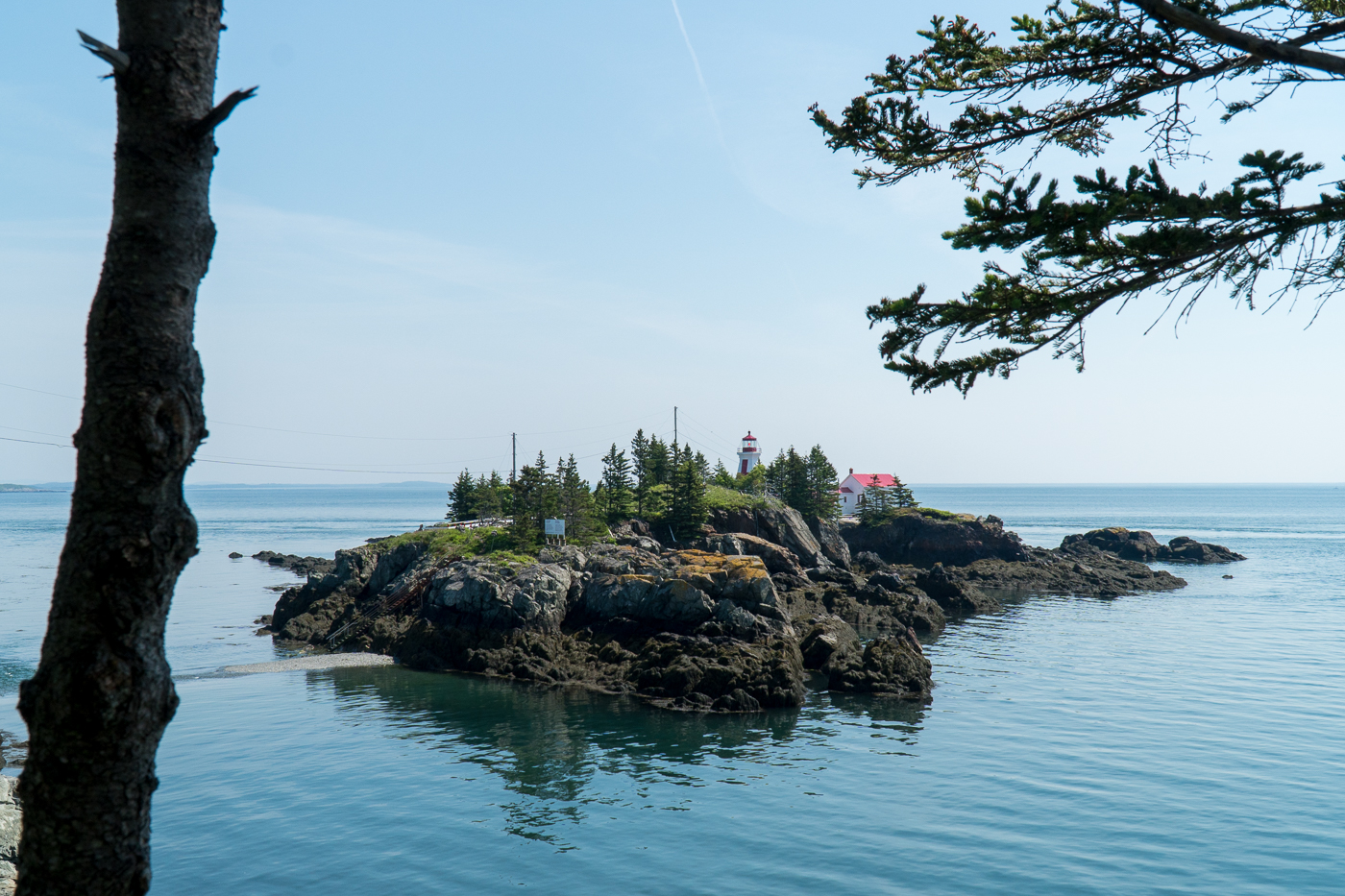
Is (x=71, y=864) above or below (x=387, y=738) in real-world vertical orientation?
above

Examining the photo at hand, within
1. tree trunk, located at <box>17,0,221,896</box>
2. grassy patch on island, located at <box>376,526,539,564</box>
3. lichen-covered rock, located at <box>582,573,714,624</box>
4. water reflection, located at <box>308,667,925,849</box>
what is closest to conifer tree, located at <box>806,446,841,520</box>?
grassy patch on island, located at <box>376,526,539,564</box>

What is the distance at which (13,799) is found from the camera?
14.3m

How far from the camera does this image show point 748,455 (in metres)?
85.1

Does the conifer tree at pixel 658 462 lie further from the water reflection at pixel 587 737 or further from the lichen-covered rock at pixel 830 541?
the water reflection at pixel 587 737

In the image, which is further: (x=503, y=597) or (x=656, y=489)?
(x=656, y=489)

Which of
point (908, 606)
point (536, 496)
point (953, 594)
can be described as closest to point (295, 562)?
point (536, 496)

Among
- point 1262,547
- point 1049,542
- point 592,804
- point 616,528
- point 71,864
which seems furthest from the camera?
point 1049,542

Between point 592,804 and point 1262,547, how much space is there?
108425mm

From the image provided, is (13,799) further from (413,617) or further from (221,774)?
(413,617)

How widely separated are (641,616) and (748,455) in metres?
50.3

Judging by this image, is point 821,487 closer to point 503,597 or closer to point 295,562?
point 503,597

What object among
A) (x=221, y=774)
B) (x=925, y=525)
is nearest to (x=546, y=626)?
(x=221, y=774)

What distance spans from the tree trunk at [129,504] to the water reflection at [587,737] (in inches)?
604

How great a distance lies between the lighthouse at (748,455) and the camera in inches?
3305
